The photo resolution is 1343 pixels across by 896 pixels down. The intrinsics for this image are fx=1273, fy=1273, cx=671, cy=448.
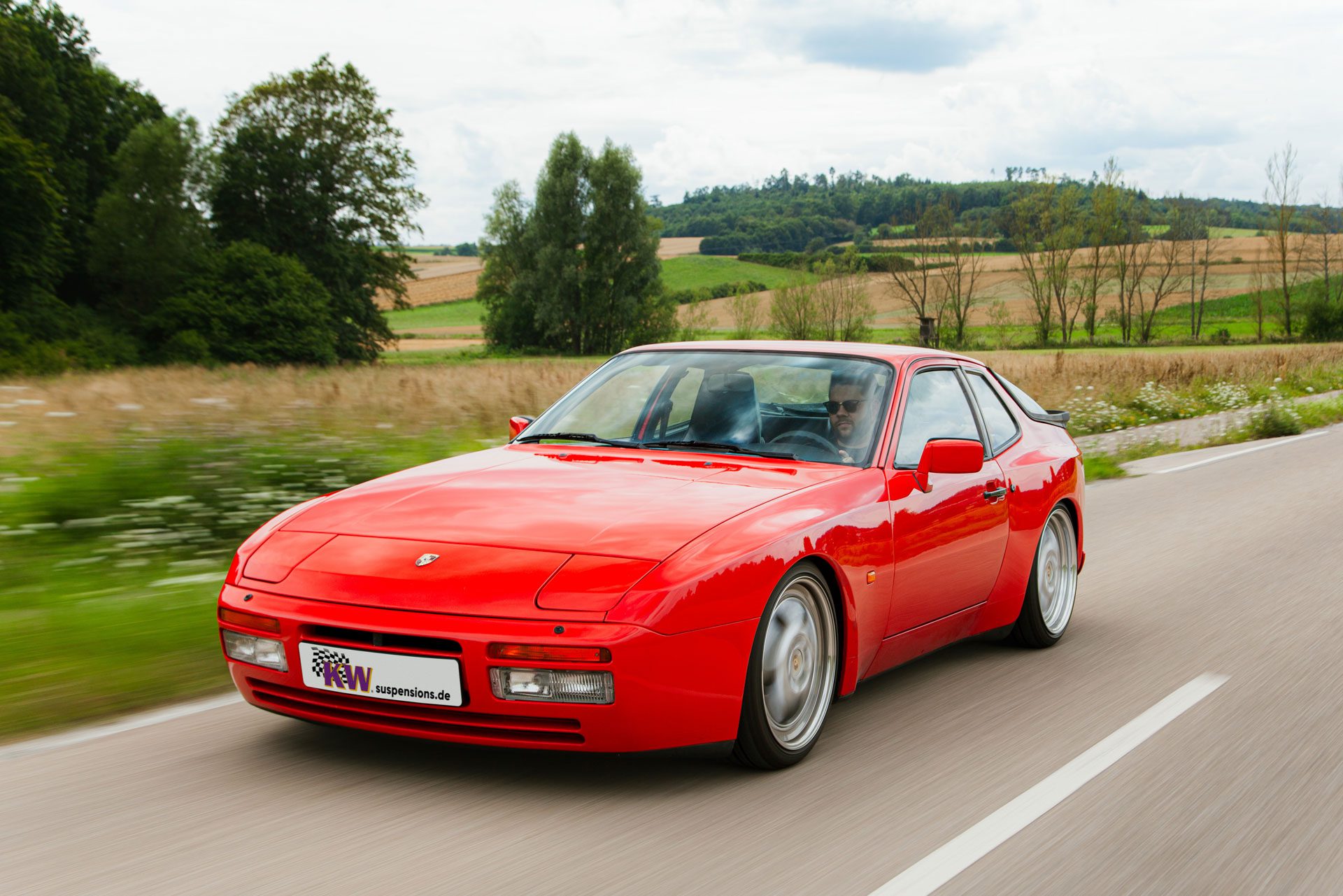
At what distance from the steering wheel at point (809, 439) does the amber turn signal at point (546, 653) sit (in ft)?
5.52

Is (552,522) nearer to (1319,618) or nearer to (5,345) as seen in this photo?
(1319,618)

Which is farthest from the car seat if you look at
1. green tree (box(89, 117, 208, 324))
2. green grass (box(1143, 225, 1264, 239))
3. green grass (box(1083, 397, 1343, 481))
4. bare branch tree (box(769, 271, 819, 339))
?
green grass (box(1143, 225, 1264, 239))

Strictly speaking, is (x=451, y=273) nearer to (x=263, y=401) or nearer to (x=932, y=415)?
(x=263, y=401)

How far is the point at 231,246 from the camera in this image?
4997cm

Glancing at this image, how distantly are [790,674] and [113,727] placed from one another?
7.80ft

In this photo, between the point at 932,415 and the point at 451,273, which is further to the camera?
the point at 451,273

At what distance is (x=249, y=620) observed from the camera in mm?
3881

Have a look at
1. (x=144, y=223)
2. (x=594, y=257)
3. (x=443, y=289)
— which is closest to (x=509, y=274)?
(x=594, y=257)

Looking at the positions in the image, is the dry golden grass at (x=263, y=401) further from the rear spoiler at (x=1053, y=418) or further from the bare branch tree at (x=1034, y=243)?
the bare branch tree at (x=1034, y=243)

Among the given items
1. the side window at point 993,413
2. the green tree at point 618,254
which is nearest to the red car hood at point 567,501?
the side window at point 993,413

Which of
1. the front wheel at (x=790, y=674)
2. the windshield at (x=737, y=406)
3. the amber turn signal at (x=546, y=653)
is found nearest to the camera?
the amber turn signal at (x=546, y=653)

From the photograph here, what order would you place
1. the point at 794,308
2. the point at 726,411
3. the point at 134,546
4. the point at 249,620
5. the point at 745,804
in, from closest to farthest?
the point at 745,804
the point at 249,620
the point at 726,411
the point at 134,546
the point at 794,308

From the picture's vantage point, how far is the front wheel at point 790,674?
3.93m

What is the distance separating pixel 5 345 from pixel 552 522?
41639mm
